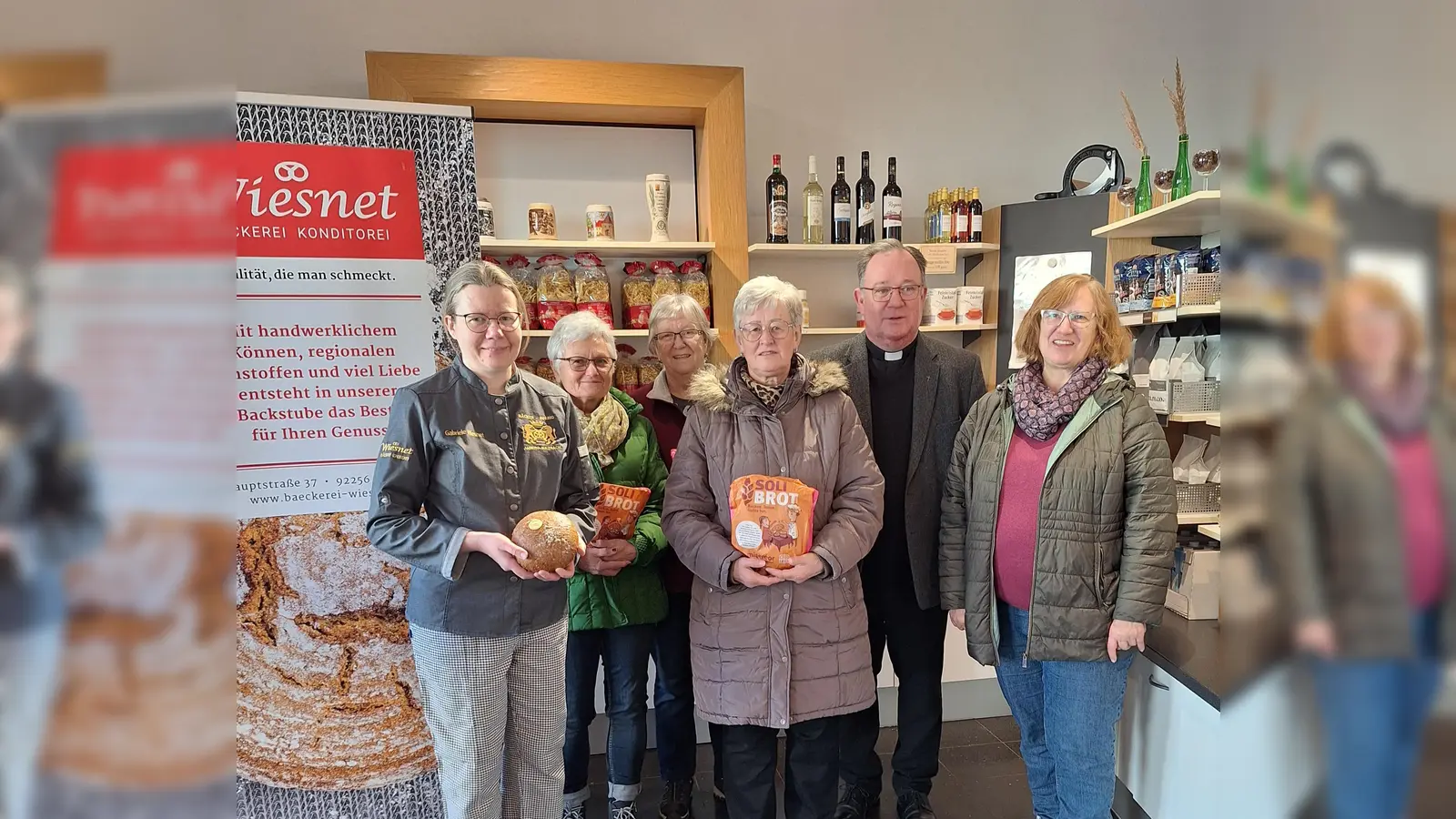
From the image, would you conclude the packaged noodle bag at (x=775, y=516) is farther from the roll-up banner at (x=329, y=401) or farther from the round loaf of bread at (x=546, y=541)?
the roll-up banner at (x=329, y=401)

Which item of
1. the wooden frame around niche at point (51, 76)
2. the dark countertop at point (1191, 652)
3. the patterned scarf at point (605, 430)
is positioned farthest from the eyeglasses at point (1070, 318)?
the wooden frame around niche at point (51, 76)

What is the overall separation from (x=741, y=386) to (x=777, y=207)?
1.56 metres

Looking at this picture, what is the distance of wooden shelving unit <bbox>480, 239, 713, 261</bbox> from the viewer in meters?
2.95

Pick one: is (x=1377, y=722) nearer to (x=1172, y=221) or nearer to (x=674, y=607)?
(x=674, y=607)

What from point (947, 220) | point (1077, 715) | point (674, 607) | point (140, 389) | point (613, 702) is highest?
point (947, 220)

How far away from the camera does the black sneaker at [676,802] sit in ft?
7.63

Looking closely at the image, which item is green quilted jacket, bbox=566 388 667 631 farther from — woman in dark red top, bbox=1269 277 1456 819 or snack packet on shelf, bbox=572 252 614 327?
woman in dark red top, bbox=1269 277 1456 819

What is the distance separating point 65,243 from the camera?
356mm

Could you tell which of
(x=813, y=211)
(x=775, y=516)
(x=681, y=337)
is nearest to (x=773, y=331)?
(x=775, y=516)

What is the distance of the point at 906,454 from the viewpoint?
84.2 inches

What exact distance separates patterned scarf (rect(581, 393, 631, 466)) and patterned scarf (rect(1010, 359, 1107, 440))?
98cm

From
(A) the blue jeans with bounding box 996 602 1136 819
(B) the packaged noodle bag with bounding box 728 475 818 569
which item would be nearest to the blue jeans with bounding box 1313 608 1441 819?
(B) the packaged noodle bag with bounding box 728 475 818 569

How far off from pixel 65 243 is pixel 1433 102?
496mm

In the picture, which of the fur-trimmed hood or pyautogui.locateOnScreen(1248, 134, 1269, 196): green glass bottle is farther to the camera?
the fur-trimmed hood
